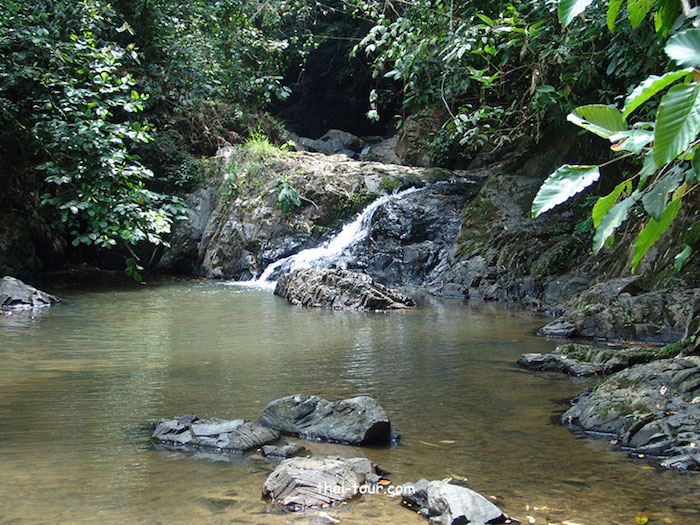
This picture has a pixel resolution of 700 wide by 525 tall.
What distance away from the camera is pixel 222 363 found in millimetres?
5602

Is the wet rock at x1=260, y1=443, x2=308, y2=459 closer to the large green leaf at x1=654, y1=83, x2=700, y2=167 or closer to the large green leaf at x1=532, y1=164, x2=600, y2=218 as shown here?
the large green leaf at x1=532, y1=164, x2=600, y2=218

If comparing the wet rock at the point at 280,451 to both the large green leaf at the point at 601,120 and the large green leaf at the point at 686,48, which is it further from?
the large green leaf at the point at 686,48

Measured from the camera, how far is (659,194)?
1309mm

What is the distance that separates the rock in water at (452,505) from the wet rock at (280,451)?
0.82 m

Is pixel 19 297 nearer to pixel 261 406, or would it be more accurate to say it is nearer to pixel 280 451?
pixel 261 406

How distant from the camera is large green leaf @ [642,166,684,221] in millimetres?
1278

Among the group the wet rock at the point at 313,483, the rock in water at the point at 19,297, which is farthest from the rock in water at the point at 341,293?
the wet rock at the point at 313,483

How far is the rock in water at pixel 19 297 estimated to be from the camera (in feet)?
29.1

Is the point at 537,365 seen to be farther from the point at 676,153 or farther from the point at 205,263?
the point at 205,263

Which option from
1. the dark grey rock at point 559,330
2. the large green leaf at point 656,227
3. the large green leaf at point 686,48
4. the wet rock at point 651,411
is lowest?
the wet rock at point 651,411

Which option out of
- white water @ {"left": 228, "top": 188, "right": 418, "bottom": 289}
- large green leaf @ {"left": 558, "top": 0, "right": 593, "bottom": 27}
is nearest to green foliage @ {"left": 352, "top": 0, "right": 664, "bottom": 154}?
large green leaf @ {"left": 558, "top": 0, "right": 593, "bottom": 27}

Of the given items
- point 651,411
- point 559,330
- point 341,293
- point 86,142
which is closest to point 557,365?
point 651,411

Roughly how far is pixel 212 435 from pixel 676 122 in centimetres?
295

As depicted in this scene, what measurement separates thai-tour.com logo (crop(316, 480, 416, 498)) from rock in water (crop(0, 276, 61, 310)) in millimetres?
7495
